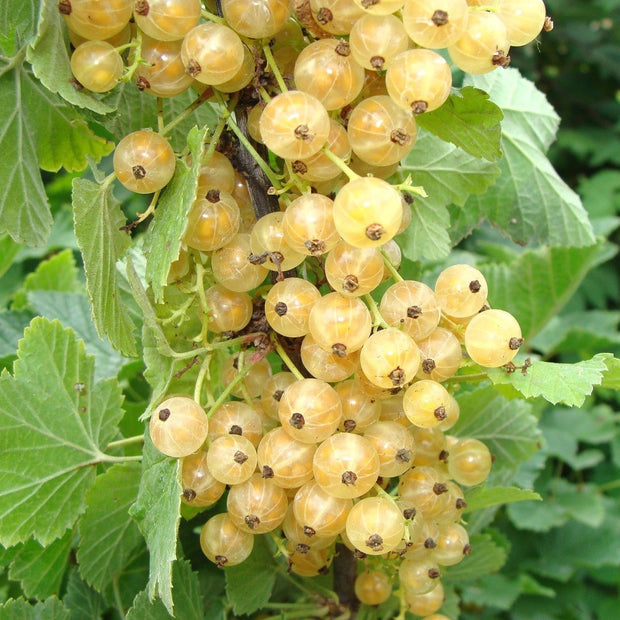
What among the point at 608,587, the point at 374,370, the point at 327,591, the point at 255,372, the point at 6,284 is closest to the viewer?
the point at 374,370

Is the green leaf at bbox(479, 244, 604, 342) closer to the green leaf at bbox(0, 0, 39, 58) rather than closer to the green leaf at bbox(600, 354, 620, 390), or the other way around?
the green leaf at bbox(600, 354, 620, 390)

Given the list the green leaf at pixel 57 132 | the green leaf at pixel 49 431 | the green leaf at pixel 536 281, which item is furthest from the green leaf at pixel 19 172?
the green leaf at pixel 536 281

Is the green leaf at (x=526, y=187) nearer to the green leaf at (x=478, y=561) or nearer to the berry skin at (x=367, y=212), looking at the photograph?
the green leaf at (x=478, y=561)

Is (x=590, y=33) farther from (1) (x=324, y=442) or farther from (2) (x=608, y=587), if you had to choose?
(1) (x=324, y=442)

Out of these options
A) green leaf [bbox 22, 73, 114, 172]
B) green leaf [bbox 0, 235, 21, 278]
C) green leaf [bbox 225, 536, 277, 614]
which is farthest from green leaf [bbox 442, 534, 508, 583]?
green leaf [bbox 0, 235, 21, 278]

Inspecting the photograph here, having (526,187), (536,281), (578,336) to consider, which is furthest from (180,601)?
(578,336)

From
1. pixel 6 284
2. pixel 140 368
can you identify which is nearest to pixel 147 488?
pixel 140 368

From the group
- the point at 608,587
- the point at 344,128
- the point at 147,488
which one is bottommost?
the point at 608,587
